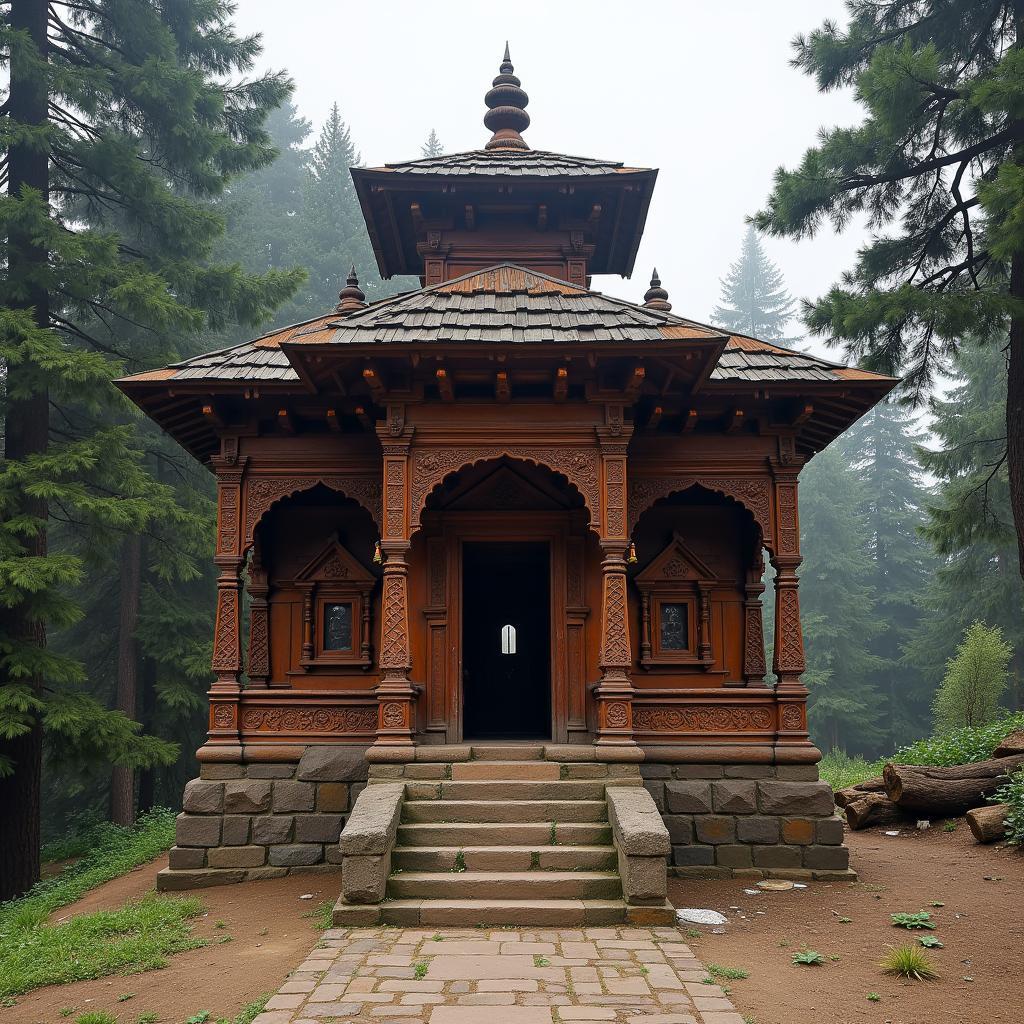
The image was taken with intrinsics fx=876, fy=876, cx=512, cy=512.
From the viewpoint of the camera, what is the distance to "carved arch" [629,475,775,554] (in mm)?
9242

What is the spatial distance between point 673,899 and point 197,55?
15.1 m

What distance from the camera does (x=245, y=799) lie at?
28.7 feet

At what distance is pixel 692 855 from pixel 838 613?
26257 millimetres

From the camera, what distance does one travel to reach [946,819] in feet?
34.2

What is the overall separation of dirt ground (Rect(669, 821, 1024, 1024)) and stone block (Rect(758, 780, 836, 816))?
718mm

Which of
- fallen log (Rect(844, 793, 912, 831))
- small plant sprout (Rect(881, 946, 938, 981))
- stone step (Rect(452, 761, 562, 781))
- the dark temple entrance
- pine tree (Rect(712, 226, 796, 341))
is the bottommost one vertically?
A: fallen log (Rect(844, 793, 912, 831))

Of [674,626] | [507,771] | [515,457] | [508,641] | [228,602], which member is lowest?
[507,771]

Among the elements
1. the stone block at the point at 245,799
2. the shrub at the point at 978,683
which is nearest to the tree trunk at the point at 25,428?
the stone block at the point at 245,799

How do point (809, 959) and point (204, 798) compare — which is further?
point (204, 798)

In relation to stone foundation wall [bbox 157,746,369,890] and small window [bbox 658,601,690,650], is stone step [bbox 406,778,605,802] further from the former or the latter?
small window [bbox 658,601,690,650]

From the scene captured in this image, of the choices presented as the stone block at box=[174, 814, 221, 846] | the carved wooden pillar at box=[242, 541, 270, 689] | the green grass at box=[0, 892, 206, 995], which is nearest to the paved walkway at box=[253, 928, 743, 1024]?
the green grass at box=[0, 892, 206, 995]

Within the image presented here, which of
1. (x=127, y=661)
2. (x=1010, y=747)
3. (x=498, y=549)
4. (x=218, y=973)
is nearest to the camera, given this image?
(x=218, y=973)

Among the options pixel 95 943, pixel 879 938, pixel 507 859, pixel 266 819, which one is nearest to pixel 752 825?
pixel 879 938

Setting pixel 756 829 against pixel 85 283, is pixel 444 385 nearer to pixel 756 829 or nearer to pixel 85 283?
pixel 756 829
